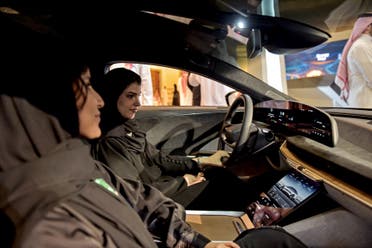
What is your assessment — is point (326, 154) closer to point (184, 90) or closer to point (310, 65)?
point (184, 90)

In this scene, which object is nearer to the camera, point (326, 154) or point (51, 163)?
point (51, 163)

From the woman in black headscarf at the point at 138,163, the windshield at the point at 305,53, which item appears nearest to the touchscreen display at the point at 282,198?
the woman in black headscarf at the point at 138,163

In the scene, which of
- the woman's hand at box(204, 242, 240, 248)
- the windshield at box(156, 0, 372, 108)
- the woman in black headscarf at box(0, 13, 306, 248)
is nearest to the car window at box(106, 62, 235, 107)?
the windshield at box(156, 0, 372, 108)

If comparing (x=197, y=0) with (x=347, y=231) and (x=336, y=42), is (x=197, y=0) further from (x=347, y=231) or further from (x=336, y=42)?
(x=336, y=42)

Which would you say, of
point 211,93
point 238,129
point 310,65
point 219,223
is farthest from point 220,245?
point 310,65

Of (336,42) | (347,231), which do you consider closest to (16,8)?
(347,231)

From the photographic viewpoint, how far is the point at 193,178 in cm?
196

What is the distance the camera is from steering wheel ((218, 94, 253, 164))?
149 centimetres

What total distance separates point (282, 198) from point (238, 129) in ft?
1.55

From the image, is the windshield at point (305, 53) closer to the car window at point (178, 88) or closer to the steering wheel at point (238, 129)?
the steering wheel at point (238, 129)

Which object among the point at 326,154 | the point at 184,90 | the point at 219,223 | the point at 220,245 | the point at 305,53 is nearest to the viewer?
the point at 220,245

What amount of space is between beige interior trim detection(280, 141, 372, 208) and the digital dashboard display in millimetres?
112

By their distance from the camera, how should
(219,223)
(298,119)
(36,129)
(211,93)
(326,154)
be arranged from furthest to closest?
(211,93), (219,223), (298,119), (326,154), (36,129)

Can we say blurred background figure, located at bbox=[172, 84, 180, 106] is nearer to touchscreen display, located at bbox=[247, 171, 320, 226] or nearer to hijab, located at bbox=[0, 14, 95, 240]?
touchscreen display, located at bbox=[247, 171, 320, 226]
